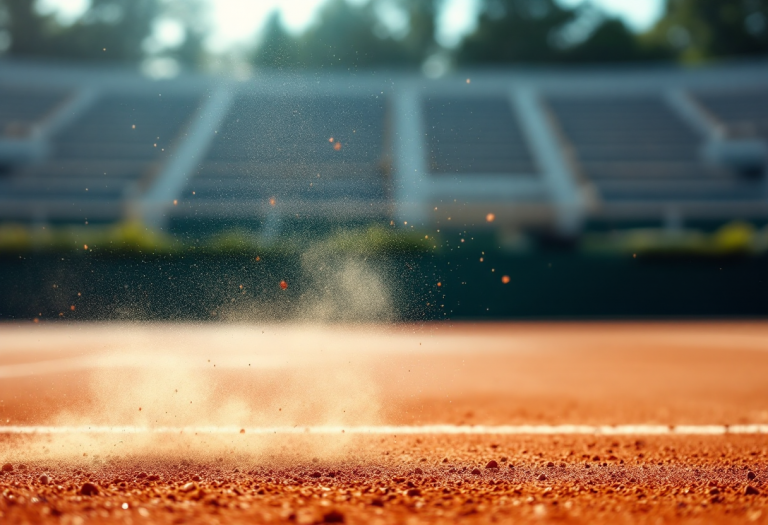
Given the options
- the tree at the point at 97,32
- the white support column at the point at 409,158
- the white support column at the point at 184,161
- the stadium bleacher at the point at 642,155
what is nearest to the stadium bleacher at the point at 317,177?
the white support column at the point at 184,161

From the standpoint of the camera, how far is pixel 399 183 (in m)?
22.2

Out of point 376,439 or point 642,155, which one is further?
point 642,155

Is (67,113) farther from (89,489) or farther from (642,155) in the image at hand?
(89,489)

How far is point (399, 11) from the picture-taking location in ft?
140

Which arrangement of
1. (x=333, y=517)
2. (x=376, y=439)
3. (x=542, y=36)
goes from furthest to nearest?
(x=542, y=36) < (x=376, y=439) < (x=333, y=517)

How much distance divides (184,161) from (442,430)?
2139cm

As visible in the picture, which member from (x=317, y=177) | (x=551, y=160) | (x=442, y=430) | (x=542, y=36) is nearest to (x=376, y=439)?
(x=442, y=430)

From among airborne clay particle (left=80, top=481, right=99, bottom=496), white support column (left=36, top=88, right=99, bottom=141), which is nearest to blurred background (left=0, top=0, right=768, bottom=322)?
white support column (left=36, top=88, right=99, bottom=141)

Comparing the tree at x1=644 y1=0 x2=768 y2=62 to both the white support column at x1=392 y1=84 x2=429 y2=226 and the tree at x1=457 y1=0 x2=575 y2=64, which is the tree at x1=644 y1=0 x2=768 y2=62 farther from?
the white support column at x1=392 y1=84 x2=429 y2=226

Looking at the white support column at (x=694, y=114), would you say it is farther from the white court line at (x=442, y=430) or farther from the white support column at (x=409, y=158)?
the white court line at (x=442, y=430)

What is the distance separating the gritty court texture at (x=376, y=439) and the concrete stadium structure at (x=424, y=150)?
10.5m

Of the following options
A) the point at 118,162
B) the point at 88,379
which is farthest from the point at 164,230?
the point at 88,379

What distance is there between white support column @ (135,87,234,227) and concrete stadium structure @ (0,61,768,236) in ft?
0.20

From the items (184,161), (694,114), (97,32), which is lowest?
(184,161)
